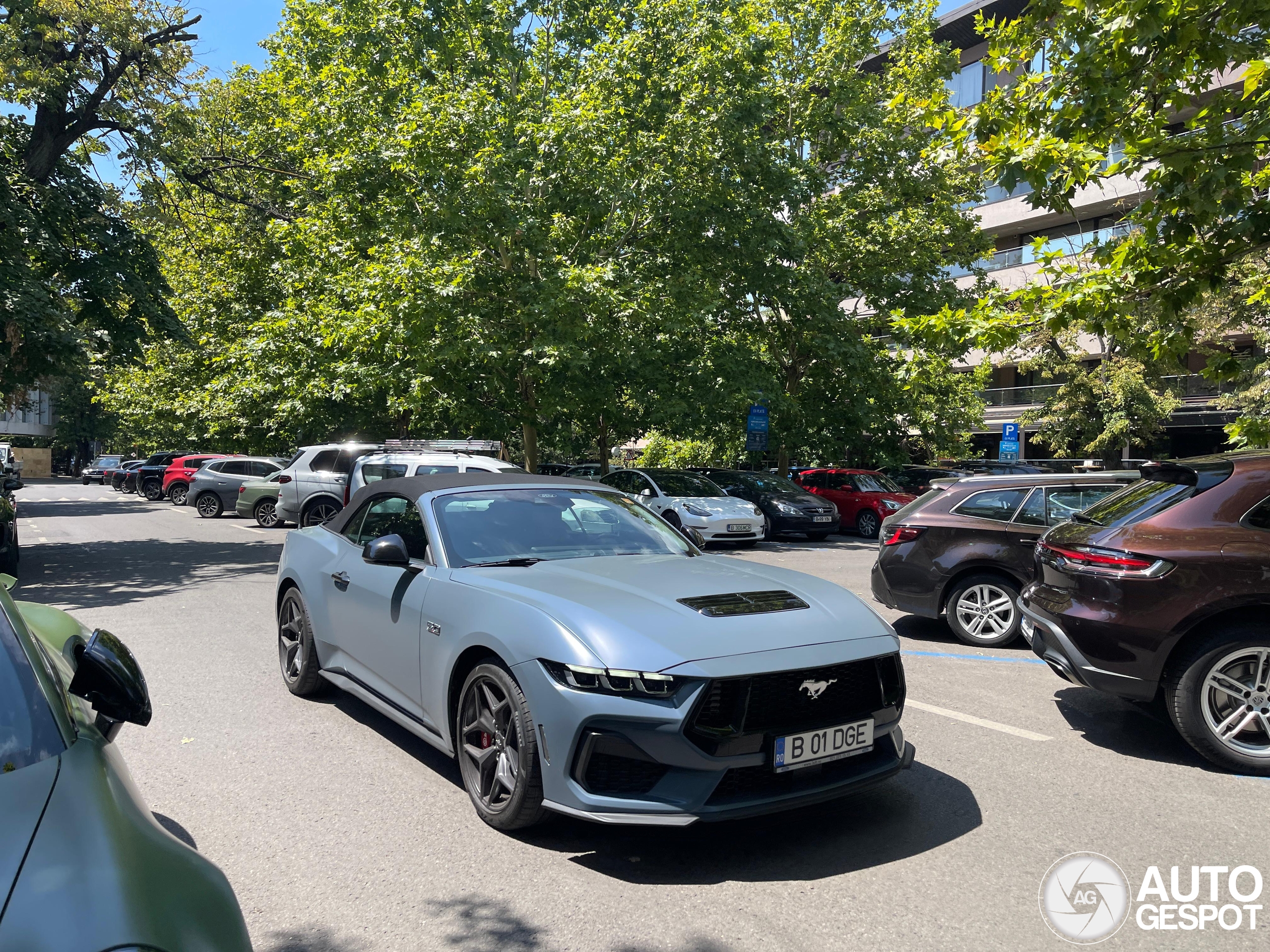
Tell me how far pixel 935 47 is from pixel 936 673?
24.9 meters

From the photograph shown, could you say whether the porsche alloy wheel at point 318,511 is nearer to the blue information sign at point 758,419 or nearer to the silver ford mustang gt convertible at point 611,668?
the blue information sign at point 758,419

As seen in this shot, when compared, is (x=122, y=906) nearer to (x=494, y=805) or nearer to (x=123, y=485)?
(x=494, y=805)

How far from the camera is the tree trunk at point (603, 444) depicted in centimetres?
2714

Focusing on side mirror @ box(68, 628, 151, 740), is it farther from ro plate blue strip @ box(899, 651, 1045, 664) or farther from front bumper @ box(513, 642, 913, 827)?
ro plate blue strip @ box(899, 651, 1045, 664)

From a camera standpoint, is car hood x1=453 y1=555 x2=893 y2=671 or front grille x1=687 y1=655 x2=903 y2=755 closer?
front grille x1=687 y1=655 x2=903 y2=755

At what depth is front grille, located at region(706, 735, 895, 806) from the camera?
12.0ft

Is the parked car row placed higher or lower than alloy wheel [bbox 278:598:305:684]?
higher

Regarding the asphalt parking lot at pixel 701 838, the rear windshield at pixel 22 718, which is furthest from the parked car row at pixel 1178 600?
the rear windshield at pixel 22 718

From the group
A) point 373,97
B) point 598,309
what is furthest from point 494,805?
point 373,97

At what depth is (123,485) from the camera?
48125mm

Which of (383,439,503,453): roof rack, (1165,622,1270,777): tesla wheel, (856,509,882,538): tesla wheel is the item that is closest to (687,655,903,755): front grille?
(1165,622,1270,777): tesla wheel

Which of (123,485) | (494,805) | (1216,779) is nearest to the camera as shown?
(494,805)

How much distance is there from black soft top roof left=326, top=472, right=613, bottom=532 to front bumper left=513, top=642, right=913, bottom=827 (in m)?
1.85

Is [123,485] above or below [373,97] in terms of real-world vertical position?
below
